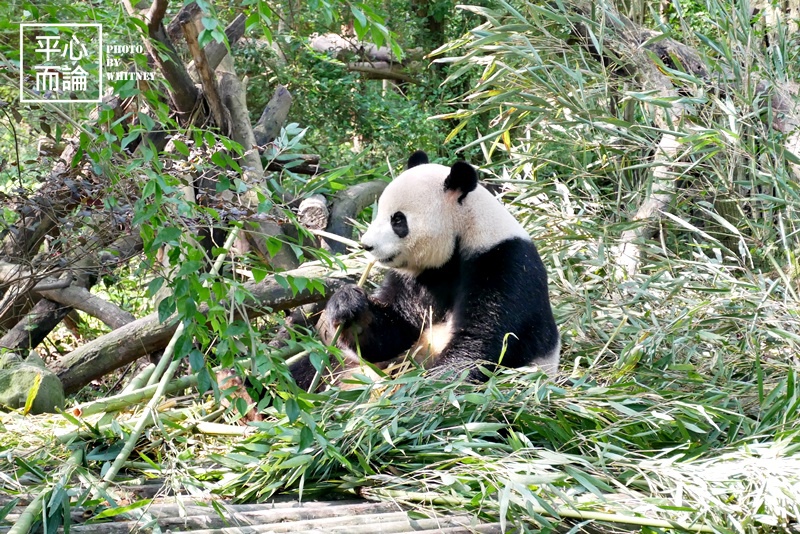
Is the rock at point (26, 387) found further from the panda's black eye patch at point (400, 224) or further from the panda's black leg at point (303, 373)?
the panda's black eye patch at point (400, 224)

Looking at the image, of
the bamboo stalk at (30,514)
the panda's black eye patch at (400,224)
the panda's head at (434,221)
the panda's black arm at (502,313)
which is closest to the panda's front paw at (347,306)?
the panda's head at (434,221)

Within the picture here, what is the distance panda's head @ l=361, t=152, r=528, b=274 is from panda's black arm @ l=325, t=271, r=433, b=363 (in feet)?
0.66

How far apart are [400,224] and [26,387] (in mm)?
1862

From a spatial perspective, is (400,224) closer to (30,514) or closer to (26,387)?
(26,387)

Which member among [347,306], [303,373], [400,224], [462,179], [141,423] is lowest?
[303,373]

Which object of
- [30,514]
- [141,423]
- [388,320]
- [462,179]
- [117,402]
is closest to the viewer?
[30,514]

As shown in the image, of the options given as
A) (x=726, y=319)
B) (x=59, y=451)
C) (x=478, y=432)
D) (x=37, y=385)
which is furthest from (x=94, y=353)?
(x=726, y=319)

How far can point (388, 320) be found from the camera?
416 centimetres

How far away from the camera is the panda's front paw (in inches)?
153

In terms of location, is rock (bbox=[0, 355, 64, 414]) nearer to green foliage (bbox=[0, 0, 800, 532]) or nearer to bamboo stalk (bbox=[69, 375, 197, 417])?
bamboo stalk (bbox=[69, 375, 197, 417])

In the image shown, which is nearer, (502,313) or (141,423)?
(141,423)

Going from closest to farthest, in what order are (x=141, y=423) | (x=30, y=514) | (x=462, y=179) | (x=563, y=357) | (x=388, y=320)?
(x=30, y=514), (x=141, y=423), (x=462, y=179), (x=388, y=320), (x=563, y=357)

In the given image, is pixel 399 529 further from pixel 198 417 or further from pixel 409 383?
pixel 198 417

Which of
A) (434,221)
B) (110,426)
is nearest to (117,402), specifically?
(110,426)
